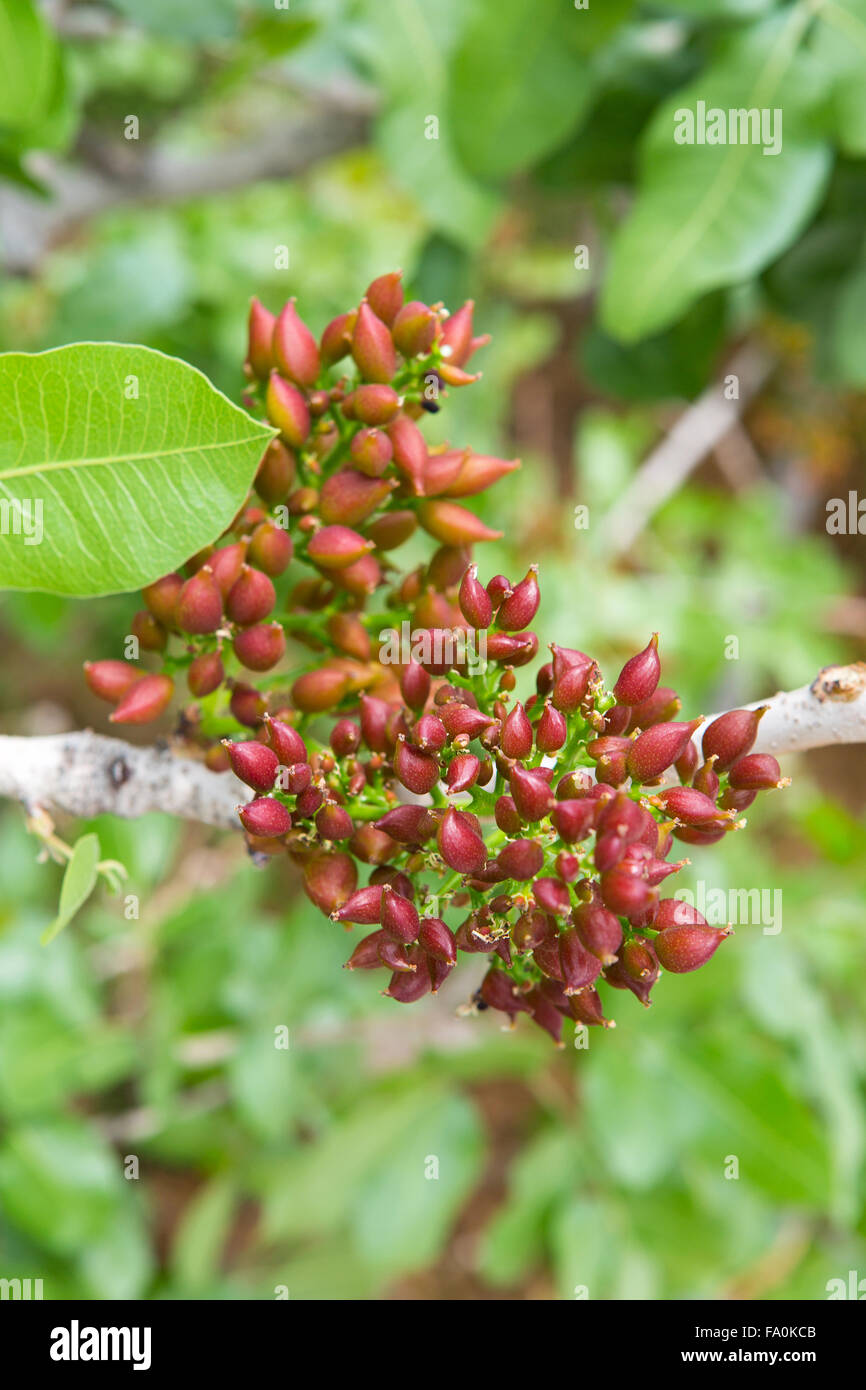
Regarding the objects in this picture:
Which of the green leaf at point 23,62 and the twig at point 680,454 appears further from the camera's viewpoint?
the twig at point 680,454

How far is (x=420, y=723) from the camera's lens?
0.52 meters

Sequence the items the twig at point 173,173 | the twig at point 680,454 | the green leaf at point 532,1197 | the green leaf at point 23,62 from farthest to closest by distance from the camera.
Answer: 1. the twig at point 680,454
2. the green leaf at point 532,1197
3. the twig at point 173,173
4. the green leaf at point 23,62

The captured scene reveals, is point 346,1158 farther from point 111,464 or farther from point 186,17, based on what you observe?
point 186,17

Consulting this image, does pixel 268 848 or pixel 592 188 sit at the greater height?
pixel 592 188

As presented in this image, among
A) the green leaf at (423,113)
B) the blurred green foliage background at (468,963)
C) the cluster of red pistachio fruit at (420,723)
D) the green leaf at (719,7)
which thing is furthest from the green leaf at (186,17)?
the cluster of red pistachio fruit at (420,723)

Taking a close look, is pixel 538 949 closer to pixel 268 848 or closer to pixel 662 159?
pixel 268 848

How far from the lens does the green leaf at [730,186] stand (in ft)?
2.99

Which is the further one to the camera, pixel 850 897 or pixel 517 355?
pixel 517 355

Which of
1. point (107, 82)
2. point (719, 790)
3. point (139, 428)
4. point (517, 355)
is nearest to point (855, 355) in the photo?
point (719, 790)

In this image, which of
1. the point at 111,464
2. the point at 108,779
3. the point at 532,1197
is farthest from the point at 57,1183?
the point at 111,464

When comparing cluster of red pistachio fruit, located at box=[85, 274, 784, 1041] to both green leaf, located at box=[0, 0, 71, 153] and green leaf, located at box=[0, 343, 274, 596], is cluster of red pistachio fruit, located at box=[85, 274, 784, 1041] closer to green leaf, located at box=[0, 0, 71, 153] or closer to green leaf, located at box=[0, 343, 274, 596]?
green leaf, located at box=[0, 343, 274, 596]

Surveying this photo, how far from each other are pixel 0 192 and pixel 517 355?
145 centimetres

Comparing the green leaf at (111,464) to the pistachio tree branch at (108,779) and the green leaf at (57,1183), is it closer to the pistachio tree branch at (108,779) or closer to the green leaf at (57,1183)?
the pistachio tree branch at (108,779)
